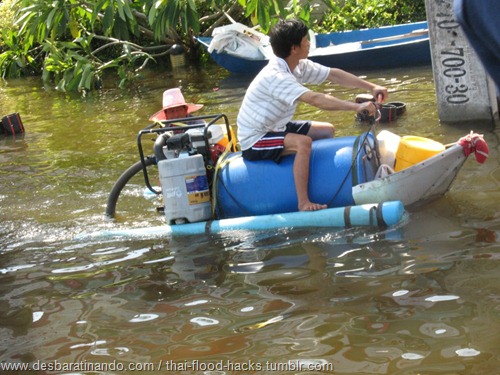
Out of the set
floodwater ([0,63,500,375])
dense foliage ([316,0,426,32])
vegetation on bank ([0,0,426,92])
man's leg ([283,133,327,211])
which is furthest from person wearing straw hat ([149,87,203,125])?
dense foliage ([316,0,426,32])

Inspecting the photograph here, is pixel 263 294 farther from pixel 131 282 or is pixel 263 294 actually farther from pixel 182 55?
pixel 182 55

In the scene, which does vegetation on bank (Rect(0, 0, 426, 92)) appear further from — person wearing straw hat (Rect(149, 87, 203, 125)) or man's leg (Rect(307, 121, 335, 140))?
man's leg (Rect(307, 121, 335, 140))

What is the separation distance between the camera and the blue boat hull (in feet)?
19.2

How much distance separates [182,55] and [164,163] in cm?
1090

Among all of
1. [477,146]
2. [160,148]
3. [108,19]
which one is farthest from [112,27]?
[477,146]

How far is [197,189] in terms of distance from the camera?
6.25m

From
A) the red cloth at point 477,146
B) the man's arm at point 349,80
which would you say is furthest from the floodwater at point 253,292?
the man's arm at point 349,80

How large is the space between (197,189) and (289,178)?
75 centimetres

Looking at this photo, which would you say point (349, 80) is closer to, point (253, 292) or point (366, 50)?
point (253, 292)

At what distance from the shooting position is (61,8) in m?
12.0

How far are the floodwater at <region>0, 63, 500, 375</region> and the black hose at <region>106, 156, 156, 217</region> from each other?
0.43ft

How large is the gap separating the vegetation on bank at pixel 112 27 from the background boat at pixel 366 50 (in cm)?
73

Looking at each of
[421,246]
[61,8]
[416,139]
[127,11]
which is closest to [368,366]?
[421,246]

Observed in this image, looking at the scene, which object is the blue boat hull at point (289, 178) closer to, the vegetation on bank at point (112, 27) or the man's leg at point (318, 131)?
the man's leg at point (318, 131)
